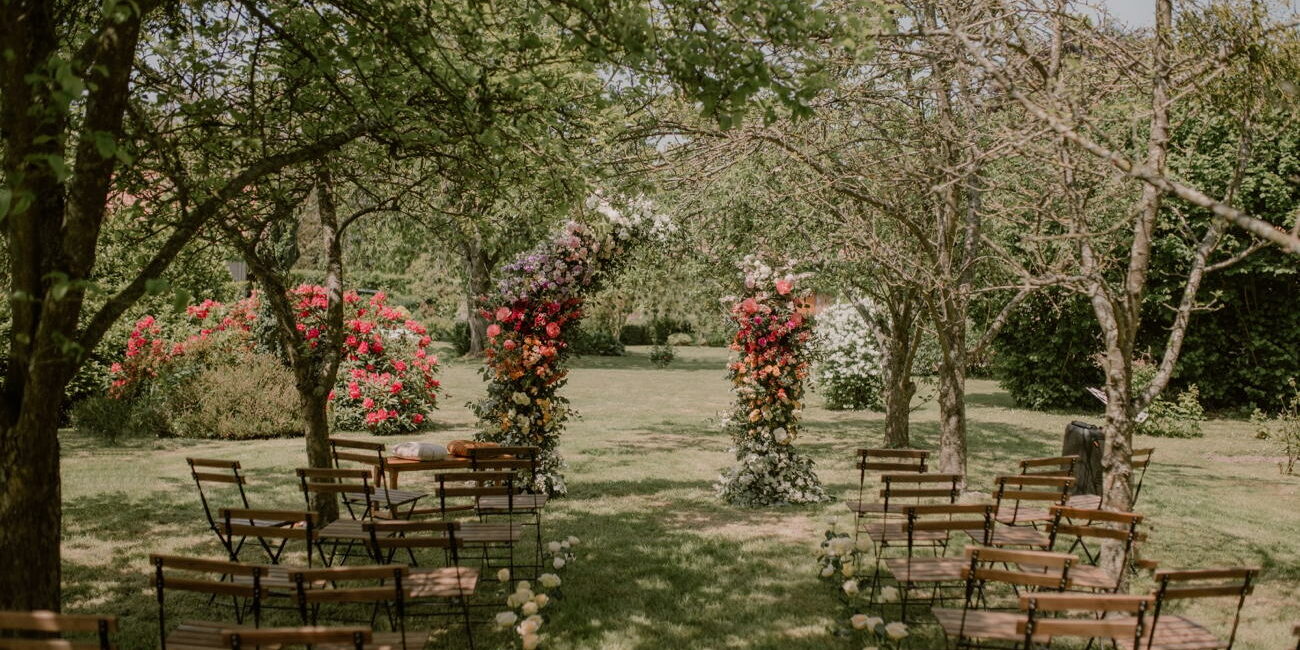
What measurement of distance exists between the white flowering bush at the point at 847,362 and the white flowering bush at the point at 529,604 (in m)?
13.1

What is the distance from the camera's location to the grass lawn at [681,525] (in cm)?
580

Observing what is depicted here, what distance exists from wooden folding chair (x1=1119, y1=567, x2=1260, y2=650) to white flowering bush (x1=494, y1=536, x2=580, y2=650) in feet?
10.2

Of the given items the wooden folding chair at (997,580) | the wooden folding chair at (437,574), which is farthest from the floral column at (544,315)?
the wooden folding chair at (997,580)

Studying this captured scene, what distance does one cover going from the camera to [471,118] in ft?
18.7

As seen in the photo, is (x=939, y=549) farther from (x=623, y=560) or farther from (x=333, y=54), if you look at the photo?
(x=333, y=54)

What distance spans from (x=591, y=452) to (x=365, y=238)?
14.7 metres

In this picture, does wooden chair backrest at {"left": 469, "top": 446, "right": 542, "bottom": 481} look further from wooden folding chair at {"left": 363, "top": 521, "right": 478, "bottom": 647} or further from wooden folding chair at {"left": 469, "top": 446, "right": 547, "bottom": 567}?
wooden folding chair at {"left": 363, "top": 521, "right": 478, "bottom": 647}

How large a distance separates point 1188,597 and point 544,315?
667 centimetres

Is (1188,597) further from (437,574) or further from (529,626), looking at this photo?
(437,574)

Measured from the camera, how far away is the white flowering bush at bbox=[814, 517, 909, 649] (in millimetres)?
4891

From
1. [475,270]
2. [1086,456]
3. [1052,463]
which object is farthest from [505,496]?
[475,270]

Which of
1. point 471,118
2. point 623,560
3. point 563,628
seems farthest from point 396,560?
point 471,118

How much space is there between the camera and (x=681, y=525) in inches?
338

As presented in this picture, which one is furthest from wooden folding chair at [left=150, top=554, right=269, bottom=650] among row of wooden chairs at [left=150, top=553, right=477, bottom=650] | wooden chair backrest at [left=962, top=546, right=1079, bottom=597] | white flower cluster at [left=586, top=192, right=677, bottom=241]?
white flower cluster at [left=586, top=192, right=677, bottom=241]
